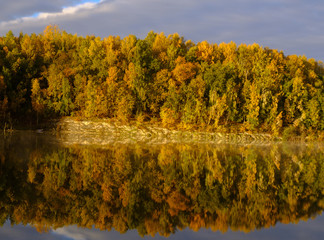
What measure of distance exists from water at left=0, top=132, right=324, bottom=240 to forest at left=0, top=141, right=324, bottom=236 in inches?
1.2

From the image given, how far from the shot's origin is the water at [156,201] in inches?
378

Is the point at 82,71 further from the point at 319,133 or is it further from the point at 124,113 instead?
the point at 319,133

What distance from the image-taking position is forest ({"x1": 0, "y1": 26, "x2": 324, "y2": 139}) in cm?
5031

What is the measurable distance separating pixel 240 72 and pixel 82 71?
24.7 m

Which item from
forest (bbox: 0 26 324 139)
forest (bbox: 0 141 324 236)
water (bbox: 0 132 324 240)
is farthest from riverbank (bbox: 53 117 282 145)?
water (bbox: 0 132 324 240)

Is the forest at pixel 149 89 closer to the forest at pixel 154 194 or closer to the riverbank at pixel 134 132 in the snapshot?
the riverbank at pixel 134 132

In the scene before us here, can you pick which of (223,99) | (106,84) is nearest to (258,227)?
(223,99)

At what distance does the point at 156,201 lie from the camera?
12.1 m

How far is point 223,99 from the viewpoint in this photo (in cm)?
4950

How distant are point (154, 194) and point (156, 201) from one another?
0.93 meters

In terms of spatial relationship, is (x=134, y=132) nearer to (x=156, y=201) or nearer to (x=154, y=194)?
(x=154, y=194)

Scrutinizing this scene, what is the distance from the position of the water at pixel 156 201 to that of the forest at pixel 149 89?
31.1 metres

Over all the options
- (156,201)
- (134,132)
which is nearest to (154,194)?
(156,201)

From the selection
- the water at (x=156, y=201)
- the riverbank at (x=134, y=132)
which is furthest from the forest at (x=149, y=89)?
the water at (x=156, y=201)
